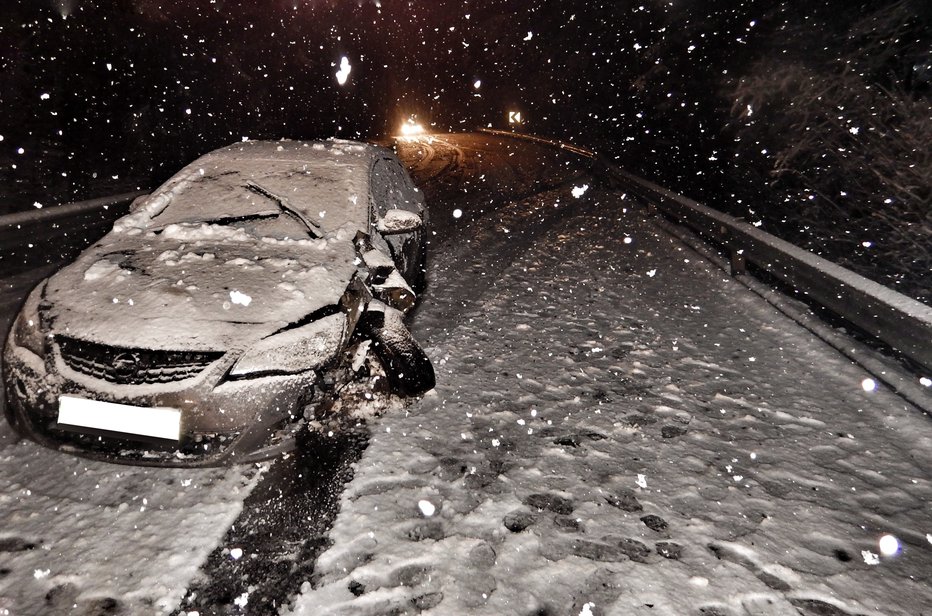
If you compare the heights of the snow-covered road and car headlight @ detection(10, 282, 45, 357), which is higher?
car headlight @ detection(10, 282, 45, 357)

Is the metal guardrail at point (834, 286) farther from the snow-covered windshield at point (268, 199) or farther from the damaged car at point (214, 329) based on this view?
the snow-covered windshield at point (268, 199)

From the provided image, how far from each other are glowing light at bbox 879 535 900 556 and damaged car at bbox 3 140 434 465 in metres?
2.39

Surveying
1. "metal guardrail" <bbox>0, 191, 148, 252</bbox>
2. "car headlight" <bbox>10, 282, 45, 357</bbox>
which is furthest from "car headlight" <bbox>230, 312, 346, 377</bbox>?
"metal guardrail" <bbox>0, 191, 148, 252</bbox>

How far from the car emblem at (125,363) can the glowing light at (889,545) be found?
3485 mm

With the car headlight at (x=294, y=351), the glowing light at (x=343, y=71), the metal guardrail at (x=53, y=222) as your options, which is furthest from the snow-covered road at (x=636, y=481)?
the glowing light at (x=343, y=71)

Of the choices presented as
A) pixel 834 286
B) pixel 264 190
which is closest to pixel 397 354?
pixel 264 190

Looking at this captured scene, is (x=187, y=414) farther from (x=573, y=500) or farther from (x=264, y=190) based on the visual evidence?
(x=264, y=190)

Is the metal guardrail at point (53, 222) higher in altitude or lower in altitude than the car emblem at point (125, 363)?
lower

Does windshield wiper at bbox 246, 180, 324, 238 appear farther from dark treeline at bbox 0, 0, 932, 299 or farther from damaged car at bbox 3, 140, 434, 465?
dark treeline at bbox 0, 0, 932, 299

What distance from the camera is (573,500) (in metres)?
2.54

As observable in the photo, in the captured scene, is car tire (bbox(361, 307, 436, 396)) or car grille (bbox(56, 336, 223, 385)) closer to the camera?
car grille (bbox(56, 336, 223, 385))

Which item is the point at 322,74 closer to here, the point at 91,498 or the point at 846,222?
the point at 846,222

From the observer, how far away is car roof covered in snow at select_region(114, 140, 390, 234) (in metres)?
3.58

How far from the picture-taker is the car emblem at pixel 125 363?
2366 millimetres
